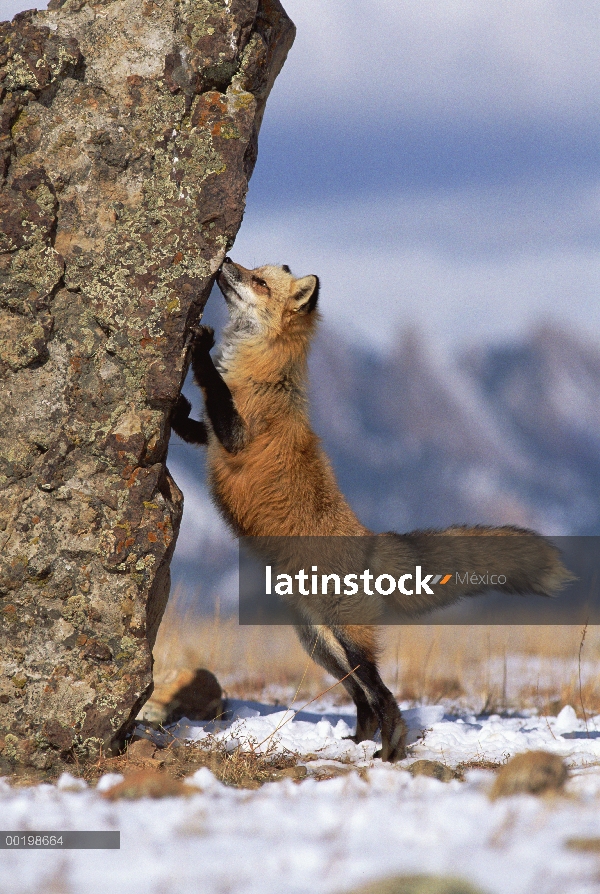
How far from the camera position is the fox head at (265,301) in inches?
259

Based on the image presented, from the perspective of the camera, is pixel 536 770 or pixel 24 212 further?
pixel 24 212

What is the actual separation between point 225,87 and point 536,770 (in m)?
4.00

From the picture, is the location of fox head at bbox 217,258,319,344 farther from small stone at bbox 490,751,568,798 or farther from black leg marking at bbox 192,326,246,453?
small stone at bbox 490,751,568,798

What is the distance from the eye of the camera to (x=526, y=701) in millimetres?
9211

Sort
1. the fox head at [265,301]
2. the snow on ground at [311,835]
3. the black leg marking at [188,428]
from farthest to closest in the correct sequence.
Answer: the fox head at [265,301]
the black leg marking at [188,428]
the snow on ground at [311,835]

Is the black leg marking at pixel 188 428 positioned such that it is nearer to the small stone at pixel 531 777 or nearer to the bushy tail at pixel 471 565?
the bushy tail at pixel 471 565

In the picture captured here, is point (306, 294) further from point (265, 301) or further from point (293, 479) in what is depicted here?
point (293, 479)

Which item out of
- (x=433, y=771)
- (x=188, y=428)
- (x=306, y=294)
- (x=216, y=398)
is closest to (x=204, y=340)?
(x=216, y=398)

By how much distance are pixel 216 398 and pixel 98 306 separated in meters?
1.29

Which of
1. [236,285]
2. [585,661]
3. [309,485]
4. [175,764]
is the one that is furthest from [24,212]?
[585,661]

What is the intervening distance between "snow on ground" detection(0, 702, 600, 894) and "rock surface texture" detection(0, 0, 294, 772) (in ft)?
2.50

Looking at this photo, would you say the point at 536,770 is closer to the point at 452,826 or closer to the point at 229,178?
the point at 452,826

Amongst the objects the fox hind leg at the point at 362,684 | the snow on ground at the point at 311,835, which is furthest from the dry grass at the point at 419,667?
the snow on ground at the point at 311,835

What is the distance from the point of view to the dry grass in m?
9.02
